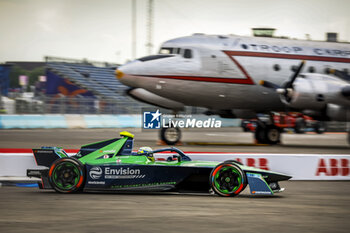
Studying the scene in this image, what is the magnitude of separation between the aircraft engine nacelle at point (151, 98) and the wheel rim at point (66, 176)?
38.4 feet

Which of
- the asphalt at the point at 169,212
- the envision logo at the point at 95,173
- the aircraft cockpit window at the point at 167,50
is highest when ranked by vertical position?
the aircraft cockpit window at the point at 167,50

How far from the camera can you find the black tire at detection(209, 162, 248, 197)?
28.4 feet

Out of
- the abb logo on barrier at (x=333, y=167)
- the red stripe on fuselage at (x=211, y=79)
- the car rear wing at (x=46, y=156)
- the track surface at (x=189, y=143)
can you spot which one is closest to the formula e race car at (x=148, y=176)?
the car rear wing at (x=46, y=156)

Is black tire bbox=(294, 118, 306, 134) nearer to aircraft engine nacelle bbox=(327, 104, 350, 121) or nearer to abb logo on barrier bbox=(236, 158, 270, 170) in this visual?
aircraft engine nacelle bbox=(327, 104, 350, 121)

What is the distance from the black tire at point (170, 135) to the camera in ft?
66.0

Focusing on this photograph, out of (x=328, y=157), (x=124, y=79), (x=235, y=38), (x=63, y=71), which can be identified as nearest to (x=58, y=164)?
(x=328, y=157)

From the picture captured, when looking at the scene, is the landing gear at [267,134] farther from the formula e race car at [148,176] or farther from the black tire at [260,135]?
the formula e race car at [148,176]

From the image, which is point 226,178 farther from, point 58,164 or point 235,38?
point 235,38

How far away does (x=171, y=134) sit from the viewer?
20172 mm

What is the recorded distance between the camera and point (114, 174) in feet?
28.9

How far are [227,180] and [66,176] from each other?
271 centimetres

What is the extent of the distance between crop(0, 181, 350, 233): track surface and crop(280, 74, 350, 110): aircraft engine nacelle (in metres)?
11.5

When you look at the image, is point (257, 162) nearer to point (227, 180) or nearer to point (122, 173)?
point (227, 180)

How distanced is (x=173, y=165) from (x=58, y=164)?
1.93 m
